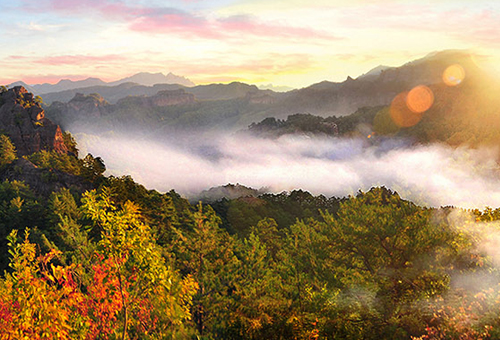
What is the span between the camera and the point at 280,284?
2353 cm

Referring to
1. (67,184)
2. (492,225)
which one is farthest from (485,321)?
(67,184)

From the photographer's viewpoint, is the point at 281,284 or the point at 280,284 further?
the point at 281,284

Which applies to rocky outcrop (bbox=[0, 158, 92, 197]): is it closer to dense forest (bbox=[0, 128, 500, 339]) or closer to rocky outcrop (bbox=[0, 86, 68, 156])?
rocky outcrop (bbox=[0, 86, 68, 156])

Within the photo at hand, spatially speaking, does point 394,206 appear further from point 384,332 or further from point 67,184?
point 67,184

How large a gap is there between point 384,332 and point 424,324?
2.06 m

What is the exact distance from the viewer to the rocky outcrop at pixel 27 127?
4269 inches

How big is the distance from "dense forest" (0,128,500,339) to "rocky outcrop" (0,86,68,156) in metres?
96.7

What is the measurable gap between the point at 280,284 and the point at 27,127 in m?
113

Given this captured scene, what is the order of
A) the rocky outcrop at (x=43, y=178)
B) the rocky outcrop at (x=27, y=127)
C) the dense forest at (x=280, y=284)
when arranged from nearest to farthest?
the dense forest at (x=280, y=284)
the rocky outcrop at (x=43, y=178)
the rocky outcrop at (x=27, y=127)

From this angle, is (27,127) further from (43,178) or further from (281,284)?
(281,284)

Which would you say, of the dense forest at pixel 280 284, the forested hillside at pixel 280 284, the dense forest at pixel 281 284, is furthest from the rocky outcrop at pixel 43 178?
the forested hillside at pixel 280 284

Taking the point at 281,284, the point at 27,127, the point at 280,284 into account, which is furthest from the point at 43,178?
the point at 280,284

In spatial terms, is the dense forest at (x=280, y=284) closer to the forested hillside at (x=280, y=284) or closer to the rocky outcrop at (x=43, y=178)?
the forested hillside at (x=280, y=284)

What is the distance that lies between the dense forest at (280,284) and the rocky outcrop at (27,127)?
317 ft
